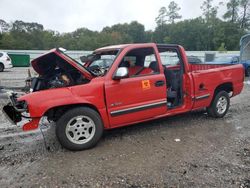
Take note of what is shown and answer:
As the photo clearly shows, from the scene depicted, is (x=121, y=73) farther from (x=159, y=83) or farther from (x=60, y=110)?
(x=60, y=110)

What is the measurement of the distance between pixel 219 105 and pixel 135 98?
2.59 metres

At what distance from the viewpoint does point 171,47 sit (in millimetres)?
5367

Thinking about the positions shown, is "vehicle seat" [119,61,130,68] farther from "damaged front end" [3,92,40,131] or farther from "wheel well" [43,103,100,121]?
"damaged front end" [3,92,40,131]

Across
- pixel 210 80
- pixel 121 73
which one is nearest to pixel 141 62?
pixel 121 73

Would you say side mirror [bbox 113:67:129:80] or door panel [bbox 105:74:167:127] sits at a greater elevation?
side mirror [bbox 113:67:129:80]

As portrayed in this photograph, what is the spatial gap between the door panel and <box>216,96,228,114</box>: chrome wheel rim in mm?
1828

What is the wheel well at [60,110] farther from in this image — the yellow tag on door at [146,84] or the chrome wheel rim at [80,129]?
the yellow tag on door at [146,84]

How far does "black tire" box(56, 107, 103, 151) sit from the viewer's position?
3.98m

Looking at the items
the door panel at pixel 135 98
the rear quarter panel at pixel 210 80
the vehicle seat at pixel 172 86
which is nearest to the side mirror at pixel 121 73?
the door panel at pixel 135 98

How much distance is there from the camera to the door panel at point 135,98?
4.28 meters

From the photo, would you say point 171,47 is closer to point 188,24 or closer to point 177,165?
point 177,165

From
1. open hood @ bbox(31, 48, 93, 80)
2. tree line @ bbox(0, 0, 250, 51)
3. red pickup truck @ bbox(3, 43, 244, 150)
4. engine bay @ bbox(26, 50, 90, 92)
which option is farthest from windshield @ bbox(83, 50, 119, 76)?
tree line @ bbox(0, 0, 250, 51)

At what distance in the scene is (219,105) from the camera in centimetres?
590

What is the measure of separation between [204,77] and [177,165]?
2580mm
